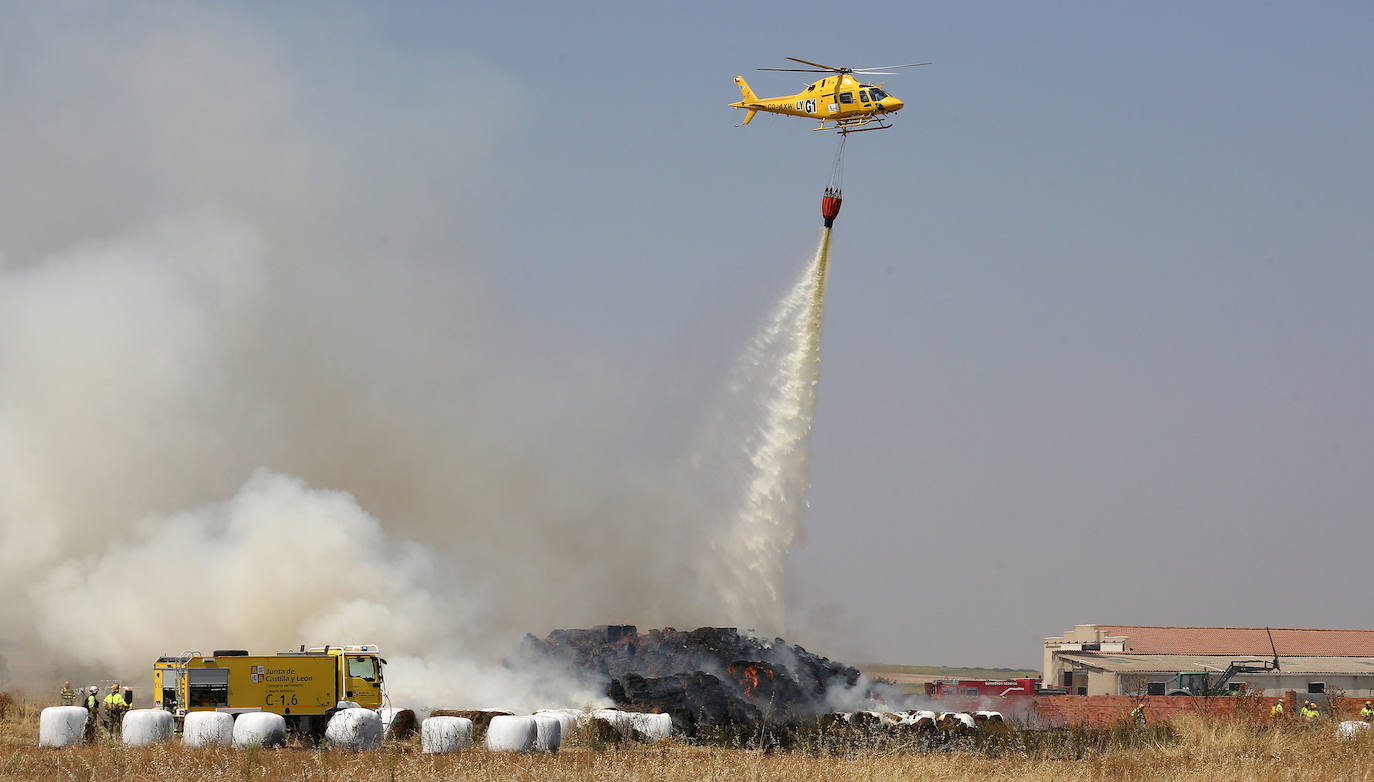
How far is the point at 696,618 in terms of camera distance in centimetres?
6050

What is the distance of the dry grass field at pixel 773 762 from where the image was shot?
1083 inches

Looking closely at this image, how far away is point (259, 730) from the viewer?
33375 mm

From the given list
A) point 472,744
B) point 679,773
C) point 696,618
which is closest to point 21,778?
point 472,744

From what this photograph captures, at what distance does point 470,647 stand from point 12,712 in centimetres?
1662

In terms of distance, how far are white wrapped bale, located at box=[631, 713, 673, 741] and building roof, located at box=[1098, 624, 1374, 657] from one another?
60412 mm

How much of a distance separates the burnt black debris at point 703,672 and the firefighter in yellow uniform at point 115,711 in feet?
48.4

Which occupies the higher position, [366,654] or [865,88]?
[865,88]

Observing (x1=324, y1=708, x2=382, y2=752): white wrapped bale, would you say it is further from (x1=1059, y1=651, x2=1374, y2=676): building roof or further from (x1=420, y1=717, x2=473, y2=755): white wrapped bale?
(x1=1059, y1=651, x2=1374, y2=676): building roof

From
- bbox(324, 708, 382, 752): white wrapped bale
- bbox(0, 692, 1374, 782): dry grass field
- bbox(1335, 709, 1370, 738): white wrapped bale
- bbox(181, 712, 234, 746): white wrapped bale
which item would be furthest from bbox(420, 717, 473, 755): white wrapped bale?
bbox(1335, 709, 1370, 738): white wrapped bale

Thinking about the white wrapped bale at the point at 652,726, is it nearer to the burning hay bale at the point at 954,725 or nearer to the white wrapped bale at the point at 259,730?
the burning hay bale at the point at 954,725

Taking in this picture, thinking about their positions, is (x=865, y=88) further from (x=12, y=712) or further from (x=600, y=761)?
(x=12, y=712)

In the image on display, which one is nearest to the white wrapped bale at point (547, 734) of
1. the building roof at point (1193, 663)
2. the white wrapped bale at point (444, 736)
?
the white wrapped bale at point (444, 736)

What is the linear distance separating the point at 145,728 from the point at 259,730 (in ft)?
9.63

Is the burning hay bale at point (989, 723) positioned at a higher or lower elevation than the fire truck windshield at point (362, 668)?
lower
